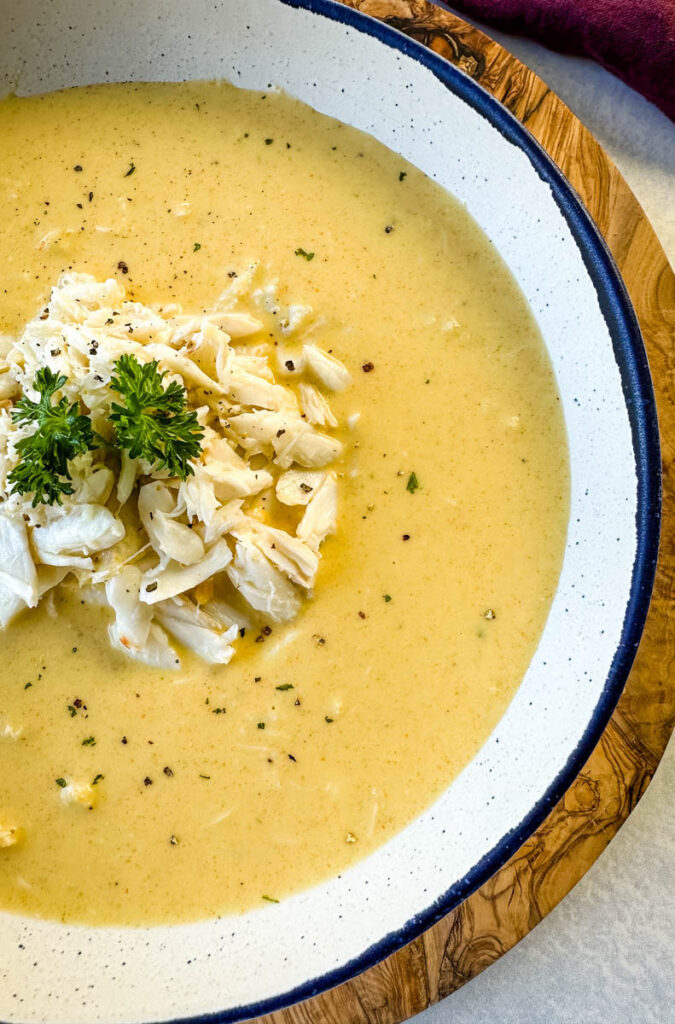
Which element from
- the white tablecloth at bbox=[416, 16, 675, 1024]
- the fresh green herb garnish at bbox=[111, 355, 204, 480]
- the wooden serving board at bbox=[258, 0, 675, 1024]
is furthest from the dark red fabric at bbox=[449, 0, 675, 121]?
the white tablecloth at bbox=[416, 16, 675, 1024]

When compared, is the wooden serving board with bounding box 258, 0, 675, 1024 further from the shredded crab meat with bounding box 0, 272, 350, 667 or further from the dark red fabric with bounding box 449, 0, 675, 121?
the shredded crab meat with bounding box 0, 272, 350, 667

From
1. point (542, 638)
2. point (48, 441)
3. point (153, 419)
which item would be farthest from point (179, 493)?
point (542, 638)

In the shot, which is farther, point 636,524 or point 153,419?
point 636,524

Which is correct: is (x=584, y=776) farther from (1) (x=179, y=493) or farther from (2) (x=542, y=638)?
(1) (x=179, y=493)

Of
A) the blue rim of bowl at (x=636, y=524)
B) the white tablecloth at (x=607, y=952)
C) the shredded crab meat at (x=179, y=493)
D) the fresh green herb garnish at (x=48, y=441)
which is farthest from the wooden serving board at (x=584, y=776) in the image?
the fresh green herb garnish at (x=48, y=441)

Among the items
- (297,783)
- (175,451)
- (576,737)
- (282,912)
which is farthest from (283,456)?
(282,912)
